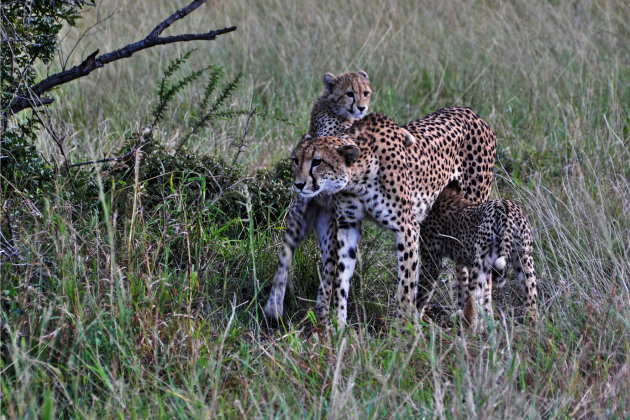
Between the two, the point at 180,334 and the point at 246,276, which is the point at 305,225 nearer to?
the point at 246,276

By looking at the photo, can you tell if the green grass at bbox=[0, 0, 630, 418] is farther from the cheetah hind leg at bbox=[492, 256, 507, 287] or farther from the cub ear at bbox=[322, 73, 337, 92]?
the cub ear at bbox=[322, 73, 337, 92]

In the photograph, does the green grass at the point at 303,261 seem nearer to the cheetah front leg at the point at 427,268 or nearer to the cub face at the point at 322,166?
the cheetah front leg at the point at 427,268

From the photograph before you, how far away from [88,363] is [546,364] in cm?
165

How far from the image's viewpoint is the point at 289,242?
4414 mm

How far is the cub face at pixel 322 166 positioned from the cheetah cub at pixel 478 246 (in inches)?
21.5

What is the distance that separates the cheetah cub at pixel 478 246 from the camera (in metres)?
4.05

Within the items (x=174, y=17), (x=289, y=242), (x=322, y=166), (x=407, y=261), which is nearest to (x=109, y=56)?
(x=174, y=17)

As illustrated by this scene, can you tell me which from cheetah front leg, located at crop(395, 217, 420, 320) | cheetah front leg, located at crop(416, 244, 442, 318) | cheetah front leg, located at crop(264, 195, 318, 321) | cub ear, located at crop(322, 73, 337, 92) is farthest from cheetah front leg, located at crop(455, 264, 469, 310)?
cub ear, located at crop(322, 73, 337, 92)

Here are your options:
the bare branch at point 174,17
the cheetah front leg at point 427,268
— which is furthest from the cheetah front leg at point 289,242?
the bare branch at point 174,17

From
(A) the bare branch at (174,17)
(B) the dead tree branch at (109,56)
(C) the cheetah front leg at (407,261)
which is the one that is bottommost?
(C) the cheetah front leg at (407,261)

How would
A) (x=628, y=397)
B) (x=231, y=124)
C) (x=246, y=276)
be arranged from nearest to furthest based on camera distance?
(x=628, y=397)
(x=246, y=276)
(x=231, y=124)

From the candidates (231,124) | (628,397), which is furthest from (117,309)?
(231,124)

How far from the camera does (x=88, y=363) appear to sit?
10.5 ft

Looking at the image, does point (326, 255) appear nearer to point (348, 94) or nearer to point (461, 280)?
point (461, 280)
